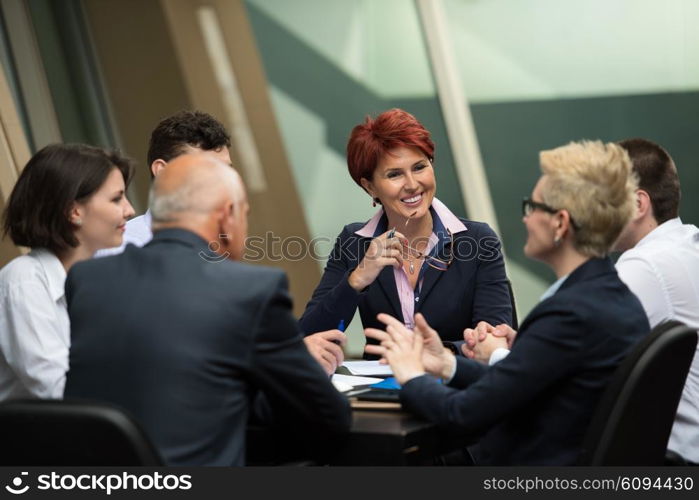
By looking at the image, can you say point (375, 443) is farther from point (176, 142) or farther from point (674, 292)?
point (176, 142)

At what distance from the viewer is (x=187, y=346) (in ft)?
5.99

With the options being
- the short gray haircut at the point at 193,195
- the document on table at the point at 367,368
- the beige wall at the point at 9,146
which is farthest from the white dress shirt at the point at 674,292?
the beige wall at the point at 9,146

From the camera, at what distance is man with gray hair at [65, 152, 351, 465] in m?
1.83

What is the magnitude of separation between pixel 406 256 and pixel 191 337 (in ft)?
5.84

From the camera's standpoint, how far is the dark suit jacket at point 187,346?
1.83 meters

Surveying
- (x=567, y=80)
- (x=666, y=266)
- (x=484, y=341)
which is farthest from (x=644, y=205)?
(x=567, y=80)

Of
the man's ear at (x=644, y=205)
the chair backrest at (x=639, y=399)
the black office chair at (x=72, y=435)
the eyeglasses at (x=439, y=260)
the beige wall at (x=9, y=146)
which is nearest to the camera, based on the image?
the black office chair at (x=72, y=435)

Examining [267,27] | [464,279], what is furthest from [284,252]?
[464,279]

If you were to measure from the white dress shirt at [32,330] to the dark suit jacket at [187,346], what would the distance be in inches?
16.5

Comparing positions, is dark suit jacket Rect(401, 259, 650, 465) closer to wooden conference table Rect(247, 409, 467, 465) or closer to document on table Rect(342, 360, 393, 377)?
wooden conference table Rect(247, 409, 467, 465)

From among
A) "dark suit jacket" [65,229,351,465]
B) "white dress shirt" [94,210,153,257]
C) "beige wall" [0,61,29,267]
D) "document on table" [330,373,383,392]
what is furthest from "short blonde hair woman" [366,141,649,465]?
"beige wall" [0,61,29,267]

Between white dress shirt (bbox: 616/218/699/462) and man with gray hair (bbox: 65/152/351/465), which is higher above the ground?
man with gray hair (bbox: 65/152/351/465)

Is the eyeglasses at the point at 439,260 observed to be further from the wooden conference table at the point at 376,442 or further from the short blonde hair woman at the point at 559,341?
the wooden conference table at the point at 376,442

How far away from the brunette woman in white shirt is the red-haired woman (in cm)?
88
